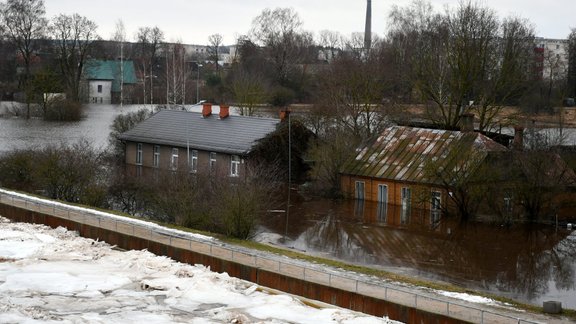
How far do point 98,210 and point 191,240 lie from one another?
5.57 meters

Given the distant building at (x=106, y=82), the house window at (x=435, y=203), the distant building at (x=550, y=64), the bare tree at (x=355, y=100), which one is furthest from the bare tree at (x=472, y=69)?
the distant building at (x=106, y=82)

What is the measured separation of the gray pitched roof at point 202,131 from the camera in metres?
36.8

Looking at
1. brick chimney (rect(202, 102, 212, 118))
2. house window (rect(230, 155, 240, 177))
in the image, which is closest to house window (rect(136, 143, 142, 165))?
brick chimney (rect(202, 102, 212, 118))

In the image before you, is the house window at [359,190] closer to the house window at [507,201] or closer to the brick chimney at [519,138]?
the brick chimney at [519,138]

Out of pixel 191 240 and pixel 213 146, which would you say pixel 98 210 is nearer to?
pixel 191 240

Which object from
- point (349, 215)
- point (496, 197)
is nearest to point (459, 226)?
point (496, 197)

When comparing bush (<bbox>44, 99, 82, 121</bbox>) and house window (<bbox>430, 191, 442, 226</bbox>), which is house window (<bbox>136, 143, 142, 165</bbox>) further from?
house window (<bbox>430, 191, 442, 226</bbox>)

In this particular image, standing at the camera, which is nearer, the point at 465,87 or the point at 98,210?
the point at 98,210

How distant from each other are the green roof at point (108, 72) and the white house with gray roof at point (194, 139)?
90.8 ft

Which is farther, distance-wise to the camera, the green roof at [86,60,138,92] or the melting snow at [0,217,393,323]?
the green roof at [86,60,138,92]

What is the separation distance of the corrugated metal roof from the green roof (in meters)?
39.5

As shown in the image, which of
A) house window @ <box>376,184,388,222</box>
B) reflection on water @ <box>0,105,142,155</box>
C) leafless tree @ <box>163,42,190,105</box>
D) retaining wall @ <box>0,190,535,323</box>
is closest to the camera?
retaining wall @ <box>0,190,535,323</box>

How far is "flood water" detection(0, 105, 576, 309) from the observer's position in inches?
836

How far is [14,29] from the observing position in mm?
67375
